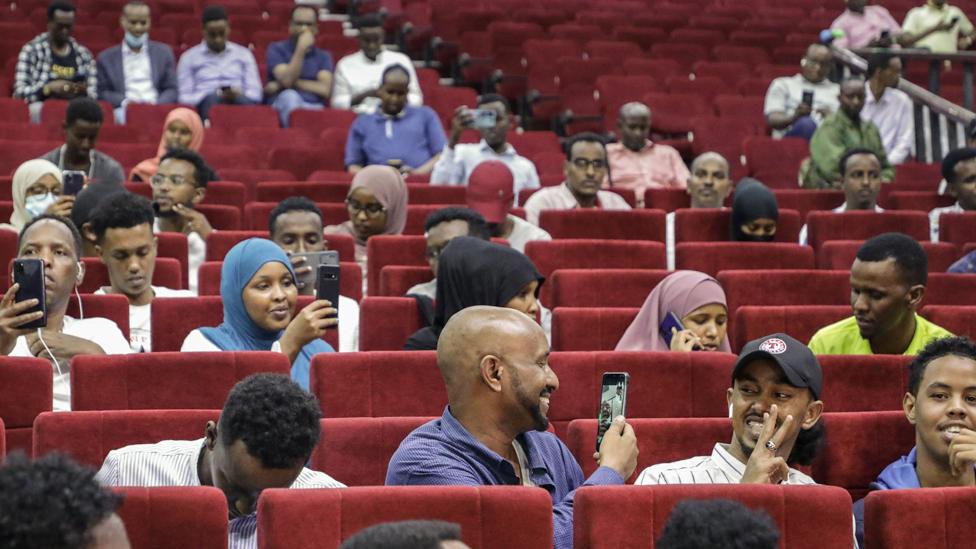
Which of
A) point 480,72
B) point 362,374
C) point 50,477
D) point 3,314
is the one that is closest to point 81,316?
point 3,314

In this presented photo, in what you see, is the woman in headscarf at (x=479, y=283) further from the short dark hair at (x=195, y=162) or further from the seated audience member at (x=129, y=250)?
the short dark hair at (x=195, y=162)

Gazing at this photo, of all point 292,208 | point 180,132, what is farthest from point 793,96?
point 292,208

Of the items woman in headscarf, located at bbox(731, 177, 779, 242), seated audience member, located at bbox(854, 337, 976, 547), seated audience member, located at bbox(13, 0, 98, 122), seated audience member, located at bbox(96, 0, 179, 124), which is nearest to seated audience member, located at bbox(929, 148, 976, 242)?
woman in headscarf, located at bbox(731, 177, 779, 242)

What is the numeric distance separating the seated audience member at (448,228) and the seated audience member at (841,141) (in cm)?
269

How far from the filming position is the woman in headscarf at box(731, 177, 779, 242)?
547cm

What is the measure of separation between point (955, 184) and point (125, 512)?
463 cm

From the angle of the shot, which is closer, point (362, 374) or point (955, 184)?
point (362, 374)

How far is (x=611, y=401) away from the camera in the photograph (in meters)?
2.90

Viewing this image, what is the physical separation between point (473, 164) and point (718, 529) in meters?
4.89

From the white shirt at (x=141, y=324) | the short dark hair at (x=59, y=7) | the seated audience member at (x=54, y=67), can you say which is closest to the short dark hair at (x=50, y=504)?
the white shirt at (x=141, y=324)

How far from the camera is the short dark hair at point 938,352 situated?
3.13 meters

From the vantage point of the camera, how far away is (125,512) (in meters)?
2.30

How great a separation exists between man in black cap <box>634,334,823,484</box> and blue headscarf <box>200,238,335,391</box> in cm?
113

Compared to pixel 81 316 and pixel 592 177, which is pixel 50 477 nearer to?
pixel 81 316
